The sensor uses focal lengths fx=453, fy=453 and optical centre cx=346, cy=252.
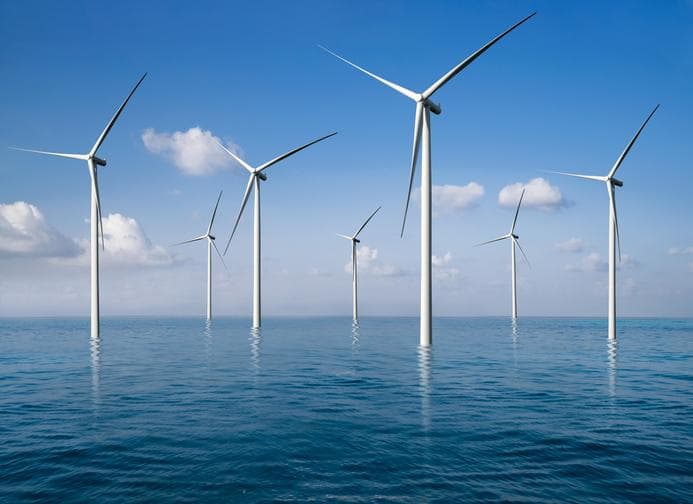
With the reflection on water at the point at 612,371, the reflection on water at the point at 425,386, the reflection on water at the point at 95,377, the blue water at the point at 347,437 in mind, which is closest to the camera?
the blue water at the point at 347,437

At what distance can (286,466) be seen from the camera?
11.4 m

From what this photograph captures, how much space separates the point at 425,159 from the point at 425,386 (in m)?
26.2

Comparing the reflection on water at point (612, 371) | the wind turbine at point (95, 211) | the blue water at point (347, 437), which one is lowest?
the reflection on water at point (612, 371)

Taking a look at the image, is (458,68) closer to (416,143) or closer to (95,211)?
(416,143)

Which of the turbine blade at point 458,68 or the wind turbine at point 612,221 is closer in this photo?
the turbine blade at point 458,68

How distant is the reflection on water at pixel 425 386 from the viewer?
641 inches

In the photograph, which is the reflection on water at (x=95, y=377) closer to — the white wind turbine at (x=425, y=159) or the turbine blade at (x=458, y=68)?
the white wind turbine at (x=425, y=159)

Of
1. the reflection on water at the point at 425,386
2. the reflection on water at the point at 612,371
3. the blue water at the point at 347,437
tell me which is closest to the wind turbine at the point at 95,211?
the blue water at the point at 347,437

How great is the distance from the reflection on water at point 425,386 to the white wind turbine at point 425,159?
4099mm

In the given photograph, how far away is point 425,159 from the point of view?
4406cm

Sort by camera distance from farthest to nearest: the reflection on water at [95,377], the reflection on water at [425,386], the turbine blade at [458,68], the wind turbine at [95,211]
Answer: the wind turbine at [95,211] → the turbine blade at [458,68] → the reflection on water at [95,377] → the reflection on water at [425,386]

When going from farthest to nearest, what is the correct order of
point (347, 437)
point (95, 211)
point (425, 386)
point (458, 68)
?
point (95, 211)
point (458, 68)
point (425, 386)
point (347, 437)

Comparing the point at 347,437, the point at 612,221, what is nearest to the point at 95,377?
the point at 347,437

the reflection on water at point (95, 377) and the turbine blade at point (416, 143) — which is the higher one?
the turbine blade at point (416, 143)
